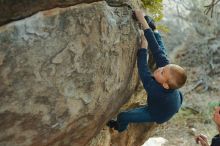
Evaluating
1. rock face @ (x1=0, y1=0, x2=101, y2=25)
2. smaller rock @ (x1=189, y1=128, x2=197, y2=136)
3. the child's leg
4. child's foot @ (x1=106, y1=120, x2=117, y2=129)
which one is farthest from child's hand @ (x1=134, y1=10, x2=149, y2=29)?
smaller rock @ (x1=189, y1=128, x2=197, y2=136)

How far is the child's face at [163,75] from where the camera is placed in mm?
4145

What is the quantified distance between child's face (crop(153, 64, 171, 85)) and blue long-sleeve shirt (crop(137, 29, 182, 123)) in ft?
0.16

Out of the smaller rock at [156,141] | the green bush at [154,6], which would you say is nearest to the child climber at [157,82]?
the green bush at [154,6]

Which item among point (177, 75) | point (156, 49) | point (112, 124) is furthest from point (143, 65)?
point (112, 124)

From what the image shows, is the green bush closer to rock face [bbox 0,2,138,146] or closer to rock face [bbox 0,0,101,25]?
rock face [bbox 0,2,138,146]

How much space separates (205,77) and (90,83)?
9.43 meters

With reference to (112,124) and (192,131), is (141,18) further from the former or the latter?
(192,131)

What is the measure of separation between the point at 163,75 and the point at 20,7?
164cm

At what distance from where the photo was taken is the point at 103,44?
411cm

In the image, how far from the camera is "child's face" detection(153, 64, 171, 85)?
163 inches

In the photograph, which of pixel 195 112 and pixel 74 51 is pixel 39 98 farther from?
pixel 195 112

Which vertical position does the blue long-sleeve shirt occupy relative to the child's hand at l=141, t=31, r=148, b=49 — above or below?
below

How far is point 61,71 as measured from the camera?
12.5 ft

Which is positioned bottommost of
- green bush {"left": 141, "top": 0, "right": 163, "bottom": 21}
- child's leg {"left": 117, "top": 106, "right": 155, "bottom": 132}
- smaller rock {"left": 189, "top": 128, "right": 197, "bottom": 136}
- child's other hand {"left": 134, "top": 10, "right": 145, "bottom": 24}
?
smaller rock {"left": 189, "top": 128, "right": 197, "bottom": 136}
